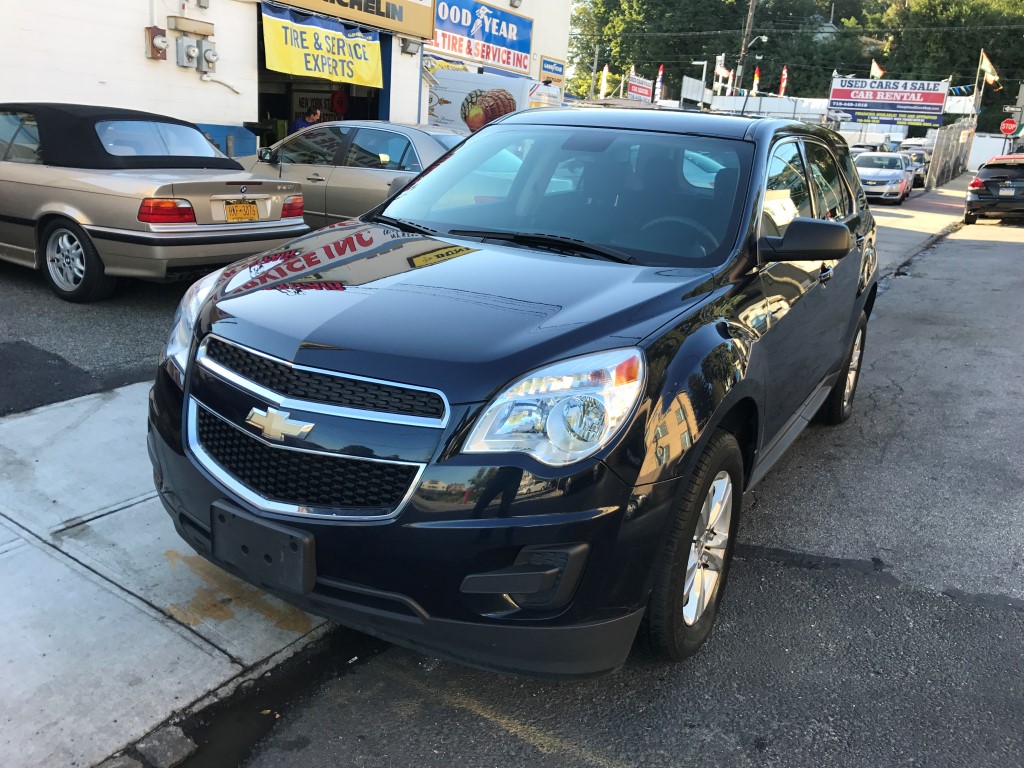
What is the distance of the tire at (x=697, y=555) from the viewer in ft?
7.99

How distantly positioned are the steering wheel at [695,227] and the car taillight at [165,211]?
13.4 feet

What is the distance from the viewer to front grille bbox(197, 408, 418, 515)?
85.4 inches

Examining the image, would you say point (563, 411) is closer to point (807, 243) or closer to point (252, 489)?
point (252, 489)

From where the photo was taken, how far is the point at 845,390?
514cm

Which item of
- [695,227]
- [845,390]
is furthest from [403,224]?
[845,390]

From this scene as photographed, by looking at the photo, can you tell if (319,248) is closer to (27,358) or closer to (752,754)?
(752,754)

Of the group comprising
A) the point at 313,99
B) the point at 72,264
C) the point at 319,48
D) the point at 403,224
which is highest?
the point at 319,48

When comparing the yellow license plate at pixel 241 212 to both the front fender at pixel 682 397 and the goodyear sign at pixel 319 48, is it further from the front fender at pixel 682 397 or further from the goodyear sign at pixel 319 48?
the goodyear sign at pixel 319 48

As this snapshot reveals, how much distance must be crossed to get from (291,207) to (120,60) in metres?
5.50

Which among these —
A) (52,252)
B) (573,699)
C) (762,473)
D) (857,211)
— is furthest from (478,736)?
(52,252)

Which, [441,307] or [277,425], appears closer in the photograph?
[277,425]

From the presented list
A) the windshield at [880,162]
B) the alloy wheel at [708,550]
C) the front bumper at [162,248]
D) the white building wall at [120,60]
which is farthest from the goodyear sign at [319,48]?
the windshield at [880,162]

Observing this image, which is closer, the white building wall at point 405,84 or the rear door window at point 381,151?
the rear door window at point 381,151

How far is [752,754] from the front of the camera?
8.00ft
